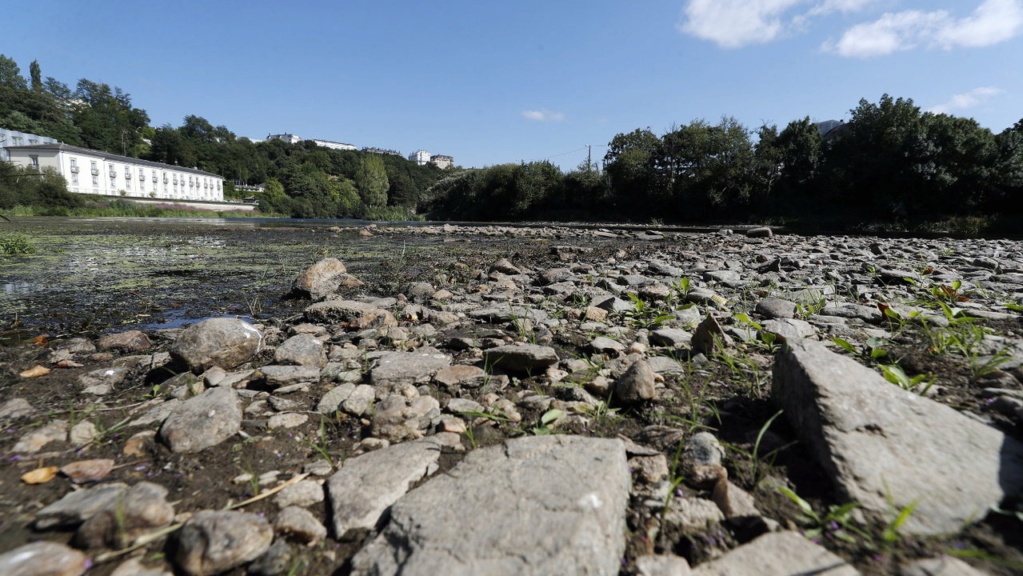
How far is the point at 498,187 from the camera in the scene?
45562 mm

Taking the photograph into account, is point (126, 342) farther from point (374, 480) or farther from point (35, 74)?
point (35, 74)

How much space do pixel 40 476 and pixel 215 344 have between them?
0.91 metres

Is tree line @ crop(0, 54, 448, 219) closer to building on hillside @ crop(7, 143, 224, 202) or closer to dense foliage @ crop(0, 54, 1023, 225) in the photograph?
dense foliage @ crop(0, 54, 1023, 225)

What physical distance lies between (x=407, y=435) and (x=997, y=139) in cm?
3557

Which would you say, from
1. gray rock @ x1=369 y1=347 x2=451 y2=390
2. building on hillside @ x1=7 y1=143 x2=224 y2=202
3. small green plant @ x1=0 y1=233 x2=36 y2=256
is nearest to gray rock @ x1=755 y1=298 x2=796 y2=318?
gray rock @ x1=369 y1=347 x2=451 y2=390

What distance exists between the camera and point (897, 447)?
1087mm

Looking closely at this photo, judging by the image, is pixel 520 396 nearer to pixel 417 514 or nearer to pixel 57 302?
pixel 417 514

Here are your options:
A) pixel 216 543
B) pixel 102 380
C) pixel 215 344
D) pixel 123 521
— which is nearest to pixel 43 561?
pixel 123 521

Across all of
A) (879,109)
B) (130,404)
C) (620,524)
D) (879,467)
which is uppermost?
(879,109)

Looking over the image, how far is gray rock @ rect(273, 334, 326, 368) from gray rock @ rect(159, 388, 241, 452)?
546 millimetres

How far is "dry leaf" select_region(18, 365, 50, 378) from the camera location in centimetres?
202

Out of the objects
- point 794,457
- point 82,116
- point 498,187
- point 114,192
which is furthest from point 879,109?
point 82,116

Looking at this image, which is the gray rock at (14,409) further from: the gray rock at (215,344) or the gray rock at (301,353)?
the gray rock at (301,353)

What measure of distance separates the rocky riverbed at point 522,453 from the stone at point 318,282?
1519 millimetres
